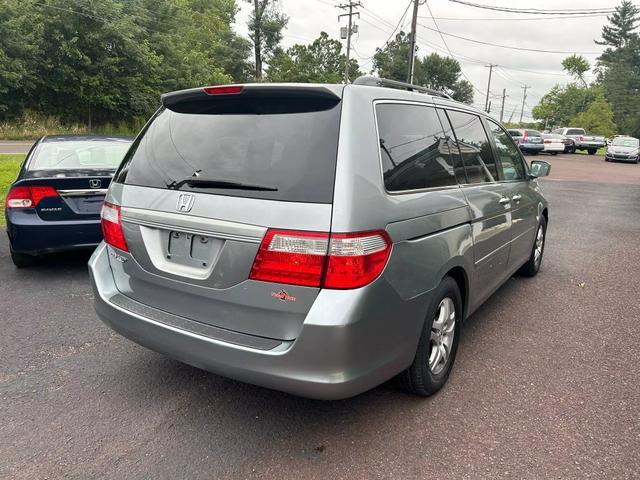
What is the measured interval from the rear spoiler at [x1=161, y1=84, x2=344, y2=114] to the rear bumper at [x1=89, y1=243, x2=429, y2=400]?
93 cm

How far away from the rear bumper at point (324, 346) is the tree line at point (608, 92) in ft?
224

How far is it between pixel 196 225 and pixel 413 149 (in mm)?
1269

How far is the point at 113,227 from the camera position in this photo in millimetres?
2836

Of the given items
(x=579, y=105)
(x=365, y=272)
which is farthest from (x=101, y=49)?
(x=579, y=105)

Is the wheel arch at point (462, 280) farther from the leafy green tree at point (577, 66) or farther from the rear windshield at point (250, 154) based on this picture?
the leafy green tree at point (577, 66)

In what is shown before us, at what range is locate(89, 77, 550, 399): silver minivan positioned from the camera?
7.11 feet

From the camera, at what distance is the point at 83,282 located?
488 cm

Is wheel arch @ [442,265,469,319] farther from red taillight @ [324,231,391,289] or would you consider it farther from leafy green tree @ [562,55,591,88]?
leafy green tree @ [562,55,591,88]

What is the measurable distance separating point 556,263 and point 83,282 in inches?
215

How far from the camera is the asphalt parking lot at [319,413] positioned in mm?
2322

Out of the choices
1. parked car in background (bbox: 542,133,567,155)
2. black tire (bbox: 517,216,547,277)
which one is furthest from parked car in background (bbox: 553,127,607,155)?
black tire (bbox: 517,216,547,277)

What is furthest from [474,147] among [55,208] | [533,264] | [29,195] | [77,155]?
[77,155]

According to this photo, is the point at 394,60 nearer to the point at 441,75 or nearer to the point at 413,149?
the point at 441,75

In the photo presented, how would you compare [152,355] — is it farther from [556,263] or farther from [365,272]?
[556,263]
